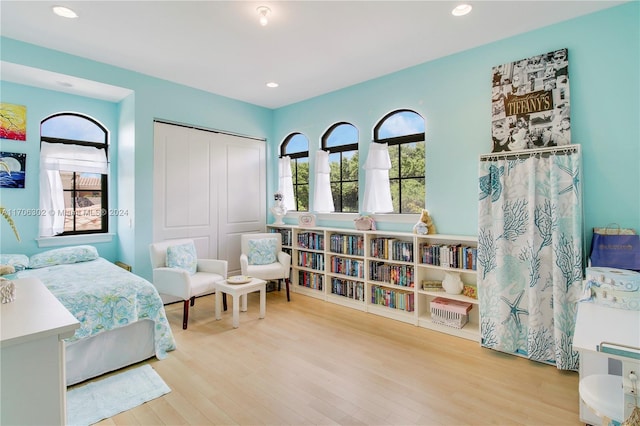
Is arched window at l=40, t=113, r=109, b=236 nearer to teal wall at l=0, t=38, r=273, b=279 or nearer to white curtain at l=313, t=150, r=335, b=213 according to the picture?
teal wall at l=0, t=38, r=273, b=279

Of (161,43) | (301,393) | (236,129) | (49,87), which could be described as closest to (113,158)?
(49,87)

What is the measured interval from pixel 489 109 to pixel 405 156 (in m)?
1.04

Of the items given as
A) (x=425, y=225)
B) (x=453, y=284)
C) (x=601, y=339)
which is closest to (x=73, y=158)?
(x=425, y=225)

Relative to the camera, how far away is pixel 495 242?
9.50ft

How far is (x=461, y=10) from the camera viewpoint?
2.63 metres

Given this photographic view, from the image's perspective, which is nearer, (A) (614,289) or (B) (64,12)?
(A) (614,289)

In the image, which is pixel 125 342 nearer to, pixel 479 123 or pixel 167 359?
pixel 167 359

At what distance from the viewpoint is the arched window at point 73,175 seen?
3.94 m

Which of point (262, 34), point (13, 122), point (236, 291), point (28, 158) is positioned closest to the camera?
point (262, 34)

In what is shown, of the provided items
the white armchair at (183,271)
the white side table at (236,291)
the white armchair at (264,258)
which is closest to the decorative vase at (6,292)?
the white armchair at (183,271)

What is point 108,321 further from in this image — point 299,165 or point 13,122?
point 299,165

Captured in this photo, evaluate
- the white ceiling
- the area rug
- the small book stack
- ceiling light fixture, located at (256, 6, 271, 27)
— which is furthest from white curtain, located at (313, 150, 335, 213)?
the area rug

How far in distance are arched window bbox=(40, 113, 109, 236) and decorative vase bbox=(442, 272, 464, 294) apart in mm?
4406

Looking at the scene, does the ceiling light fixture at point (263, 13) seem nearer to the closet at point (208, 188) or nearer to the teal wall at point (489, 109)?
the teal wall at point (489, 109)
